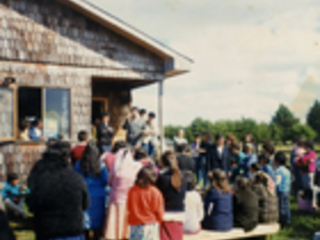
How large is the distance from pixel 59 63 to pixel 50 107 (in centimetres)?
128

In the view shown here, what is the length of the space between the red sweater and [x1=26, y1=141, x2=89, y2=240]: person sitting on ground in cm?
111

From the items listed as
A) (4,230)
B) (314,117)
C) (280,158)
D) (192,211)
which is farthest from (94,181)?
(314,117)

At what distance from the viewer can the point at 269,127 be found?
220 ft

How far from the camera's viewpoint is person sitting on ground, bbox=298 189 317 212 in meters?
9.17

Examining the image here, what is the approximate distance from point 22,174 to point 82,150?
192 inches

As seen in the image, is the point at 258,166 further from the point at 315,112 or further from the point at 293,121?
the point at 293,121

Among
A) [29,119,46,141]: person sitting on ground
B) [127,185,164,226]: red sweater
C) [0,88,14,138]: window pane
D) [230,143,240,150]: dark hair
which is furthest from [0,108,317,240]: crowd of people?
[29,119,46,141]: person sitting on ground

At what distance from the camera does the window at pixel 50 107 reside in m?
11.0

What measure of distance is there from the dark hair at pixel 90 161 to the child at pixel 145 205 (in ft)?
3.10

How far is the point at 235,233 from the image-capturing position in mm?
6434

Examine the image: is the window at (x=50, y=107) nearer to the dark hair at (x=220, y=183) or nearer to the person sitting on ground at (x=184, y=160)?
the person sitting on ground at (x=184, y=160)

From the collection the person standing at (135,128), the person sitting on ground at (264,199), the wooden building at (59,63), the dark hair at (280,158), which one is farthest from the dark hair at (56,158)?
the person standing at (135,128)

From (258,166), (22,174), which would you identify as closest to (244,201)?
(258,166)

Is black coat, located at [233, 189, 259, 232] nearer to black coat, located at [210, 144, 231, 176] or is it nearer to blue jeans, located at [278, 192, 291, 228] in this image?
blue jeans, located at [278, 192, 291, 228]
